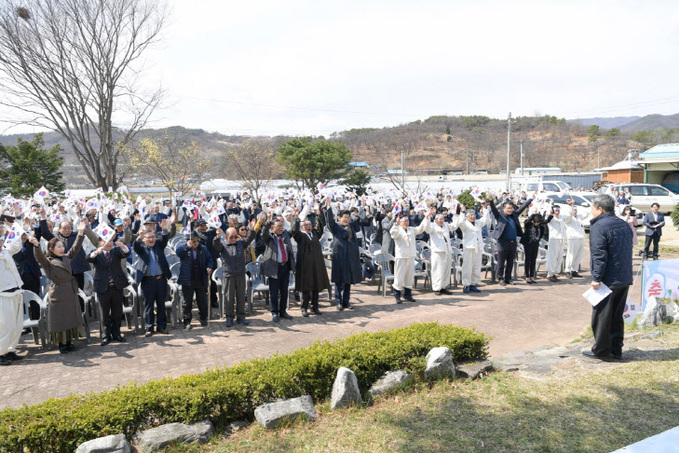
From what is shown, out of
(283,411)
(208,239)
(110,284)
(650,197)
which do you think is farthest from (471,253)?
(650,197)

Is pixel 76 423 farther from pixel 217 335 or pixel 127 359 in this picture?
pixel 217 335

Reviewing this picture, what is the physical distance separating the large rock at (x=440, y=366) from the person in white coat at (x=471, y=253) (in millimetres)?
5423

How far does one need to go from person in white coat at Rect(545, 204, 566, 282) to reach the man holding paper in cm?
632

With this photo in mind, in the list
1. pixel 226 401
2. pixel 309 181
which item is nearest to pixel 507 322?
pixel 226 401

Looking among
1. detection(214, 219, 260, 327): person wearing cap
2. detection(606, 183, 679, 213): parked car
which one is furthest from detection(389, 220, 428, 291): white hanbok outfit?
detection(606, 183, 679, 213): parked car

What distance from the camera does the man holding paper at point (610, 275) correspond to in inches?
211

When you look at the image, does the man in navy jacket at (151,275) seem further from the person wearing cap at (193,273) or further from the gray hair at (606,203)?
the gray hair at (606,203)

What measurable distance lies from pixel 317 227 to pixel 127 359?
4.28 metres

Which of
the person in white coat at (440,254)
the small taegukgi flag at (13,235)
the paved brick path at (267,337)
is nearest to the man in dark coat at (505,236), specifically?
the paved brick path at (267,337)

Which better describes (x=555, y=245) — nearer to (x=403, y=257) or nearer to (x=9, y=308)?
(x=403, y=257)

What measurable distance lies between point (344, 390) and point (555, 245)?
30.0ft

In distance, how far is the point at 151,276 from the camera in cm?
738

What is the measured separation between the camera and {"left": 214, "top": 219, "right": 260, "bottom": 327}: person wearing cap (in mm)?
7852

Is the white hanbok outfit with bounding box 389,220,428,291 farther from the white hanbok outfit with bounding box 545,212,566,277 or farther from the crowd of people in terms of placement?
the white hanbok outfit with bounding box 545,212,566,277
